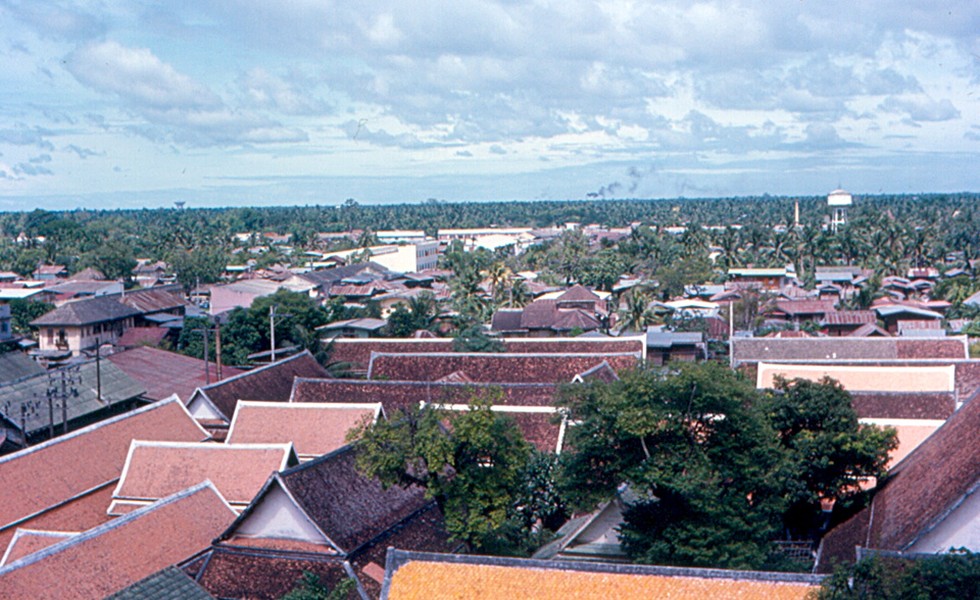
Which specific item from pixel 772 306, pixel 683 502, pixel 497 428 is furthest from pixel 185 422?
pixel 772 306

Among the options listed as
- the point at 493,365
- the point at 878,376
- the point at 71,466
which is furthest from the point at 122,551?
the point at 878,376

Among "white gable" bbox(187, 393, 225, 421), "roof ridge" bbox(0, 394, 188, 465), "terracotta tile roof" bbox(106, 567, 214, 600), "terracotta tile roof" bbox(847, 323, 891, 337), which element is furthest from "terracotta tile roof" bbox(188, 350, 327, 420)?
"terracotta tile roof" bbox(847, 323, 891, 337)

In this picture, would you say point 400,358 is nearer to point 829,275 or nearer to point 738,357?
point 738,357

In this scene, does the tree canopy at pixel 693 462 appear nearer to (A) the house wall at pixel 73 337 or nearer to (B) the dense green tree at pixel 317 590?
(B) the dense green tree at pixel 317 590

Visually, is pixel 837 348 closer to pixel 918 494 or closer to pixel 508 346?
pixel 508 346

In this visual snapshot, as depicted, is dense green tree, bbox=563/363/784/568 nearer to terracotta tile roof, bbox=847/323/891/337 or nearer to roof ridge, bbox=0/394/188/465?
roof ridge, bbox=0/394/188/465
